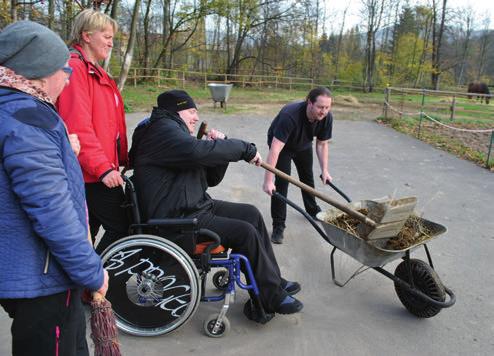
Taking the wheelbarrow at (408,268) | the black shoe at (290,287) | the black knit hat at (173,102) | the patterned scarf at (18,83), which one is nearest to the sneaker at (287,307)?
the black shoe at (290,287)

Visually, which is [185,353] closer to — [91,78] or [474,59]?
[91,78]

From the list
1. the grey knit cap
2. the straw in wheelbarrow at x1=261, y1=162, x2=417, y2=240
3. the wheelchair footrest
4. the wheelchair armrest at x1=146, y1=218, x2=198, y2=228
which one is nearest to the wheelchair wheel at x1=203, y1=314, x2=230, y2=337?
the wheelchair footrest

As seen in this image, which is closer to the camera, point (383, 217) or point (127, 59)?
point (383, 217)

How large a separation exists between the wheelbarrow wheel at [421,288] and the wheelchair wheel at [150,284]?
155cm

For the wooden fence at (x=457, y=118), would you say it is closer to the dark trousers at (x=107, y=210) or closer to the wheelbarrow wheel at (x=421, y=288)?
the wheelbarrow wheel at (x=421, y=288)

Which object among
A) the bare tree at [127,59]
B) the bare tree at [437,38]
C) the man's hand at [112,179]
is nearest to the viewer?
the man's hand at [112,179]

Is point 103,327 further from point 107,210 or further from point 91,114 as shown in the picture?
point 91,114

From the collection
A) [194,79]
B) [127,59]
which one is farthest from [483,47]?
[127,59]

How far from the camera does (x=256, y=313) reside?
2.91 m

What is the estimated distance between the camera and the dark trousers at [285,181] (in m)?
4.43

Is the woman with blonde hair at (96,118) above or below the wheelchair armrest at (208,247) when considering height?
above

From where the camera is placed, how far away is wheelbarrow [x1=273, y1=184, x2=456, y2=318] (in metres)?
2.83

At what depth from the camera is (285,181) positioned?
454 centimetres

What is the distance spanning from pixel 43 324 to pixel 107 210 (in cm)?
140
